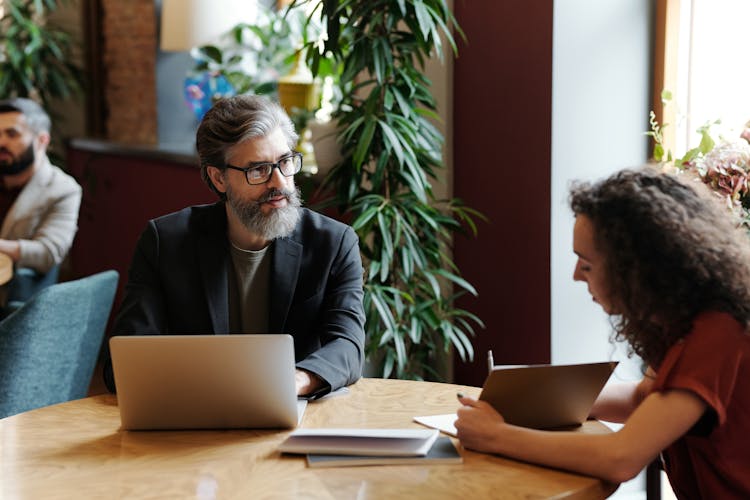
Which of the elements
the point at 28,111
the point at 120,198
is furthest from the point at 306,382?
the point at 120,198

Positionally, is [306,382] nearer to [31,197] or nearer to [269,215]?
[269,215]

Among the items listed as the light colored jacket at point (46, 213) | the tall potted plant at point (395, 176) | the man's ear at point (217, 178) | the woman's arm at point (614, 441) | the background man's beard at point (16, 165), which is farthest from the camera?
the background man's beard at point (16, 165)

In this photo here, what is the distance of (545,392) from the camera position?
5.89 ft

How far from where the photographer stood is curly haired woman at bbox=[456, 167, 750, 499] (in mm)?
1602

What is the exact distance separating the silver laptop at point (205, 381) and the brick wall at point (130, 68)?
14.1 feet

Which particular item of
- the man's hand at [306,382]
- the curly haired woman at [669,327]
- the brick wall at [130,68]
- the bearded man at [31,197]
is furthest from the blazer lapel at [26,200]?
the curly haired woman at [669,327]

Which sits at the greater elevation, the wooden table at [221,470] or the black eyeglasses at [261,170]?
the black eyeglasses at [261,170]

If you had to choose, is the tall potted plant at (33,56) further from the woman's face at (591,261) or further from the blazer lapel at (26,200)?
the woman's face at (591,261)

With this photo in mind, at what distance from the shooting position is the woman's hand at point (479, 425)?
5.71 feet

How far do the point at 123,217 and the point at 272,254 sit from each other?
347 centimetres

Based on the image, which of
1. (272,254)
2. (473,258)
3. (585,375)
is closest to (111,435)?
(272,254)

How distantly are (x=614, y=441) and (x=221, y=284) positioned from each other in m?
1.08

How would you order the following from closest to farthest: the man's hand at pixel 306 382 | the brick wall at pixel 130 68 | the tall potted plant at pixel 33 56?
the man's hand at pixel 306 382, the tall potted plant at pixel 33 56, the brick wall at pixel 130 68

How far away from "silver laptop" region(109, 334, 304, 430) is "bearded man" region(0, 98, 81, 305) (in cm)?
239
